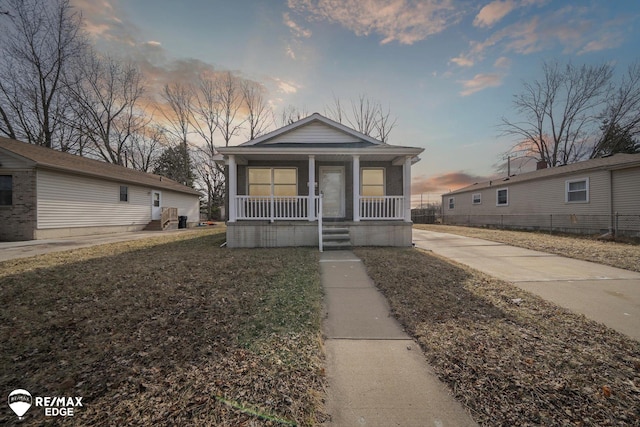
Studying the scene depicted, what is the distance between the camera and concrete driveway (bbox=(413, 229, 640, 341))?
10.9 ft

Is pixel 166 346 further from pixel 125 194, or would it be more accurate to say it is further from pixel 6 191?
pixel 125 194

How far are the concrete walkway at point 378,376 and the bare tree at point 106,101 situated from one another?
2911cm

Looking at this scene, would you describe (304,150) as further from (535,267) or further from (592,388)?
(592,388)

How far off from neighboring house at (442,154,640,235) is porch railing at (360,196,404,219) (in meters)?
10.8

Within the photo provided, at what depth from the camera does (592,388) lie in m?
Answer: 1.90

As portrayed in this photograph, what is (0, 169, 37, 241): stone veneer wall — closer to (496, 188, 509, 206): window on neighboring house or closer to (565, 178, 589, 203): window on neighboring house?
(565, 178, 589, 203): window on neighboring house

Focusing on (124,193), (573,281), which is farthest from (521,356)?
(124,193)

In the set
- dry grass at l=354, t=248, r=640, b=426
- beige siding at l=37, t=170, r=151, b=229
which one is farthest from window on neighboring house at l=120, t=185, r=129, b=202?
dry grass at l=354, t=248, r=640, b=426

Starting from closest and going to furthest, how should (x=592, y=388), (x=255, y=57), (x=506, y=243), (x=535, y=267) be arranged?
1. (x=592, y=388)
2. (x=535, y=267)
3. (x=506, y=243)
4. (x=255, y=57)

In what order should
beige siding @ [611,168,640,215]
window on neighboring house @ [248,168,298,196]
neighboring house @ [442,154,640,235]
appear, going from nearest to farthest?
window on neighboring house @ [248,168,298,196] < beige siding @ [611,168,640,215] < neighboring house @ [442,154,640,235]

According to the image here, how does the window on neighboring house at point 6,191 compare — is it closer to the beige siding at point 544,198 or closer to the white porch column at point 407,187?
the white porch column at point 407,187

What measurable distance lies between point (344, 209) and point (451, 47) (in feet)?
27.7

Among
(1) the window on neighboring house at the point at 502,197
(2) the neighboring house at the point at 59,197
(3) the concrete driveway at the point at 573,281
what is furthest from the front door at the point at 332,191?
(1) the window on neighboring house at the point at 502,197

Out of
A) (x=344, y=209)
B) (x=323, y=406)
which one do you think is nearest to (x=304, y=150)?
(x=344, y=209)
